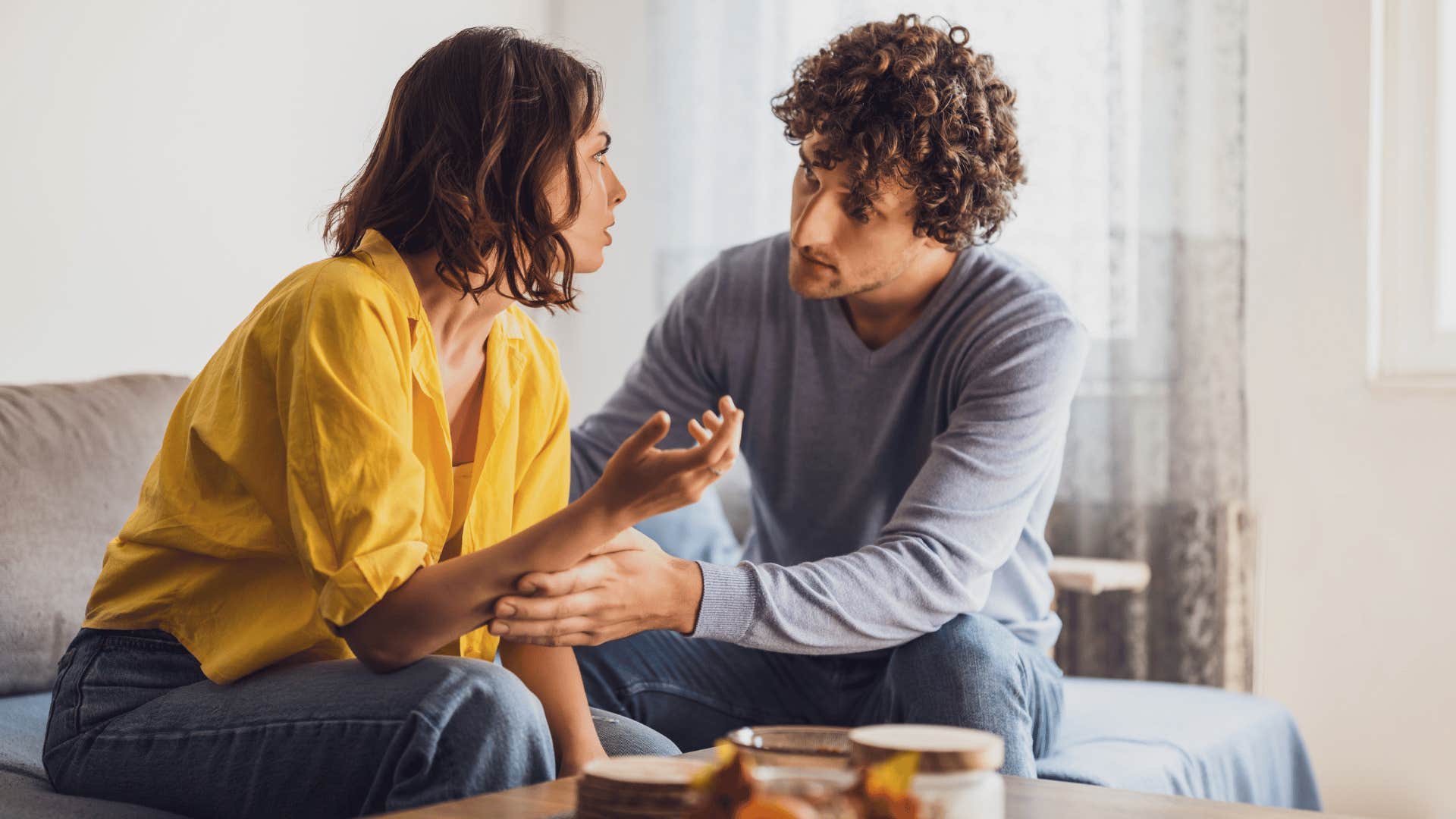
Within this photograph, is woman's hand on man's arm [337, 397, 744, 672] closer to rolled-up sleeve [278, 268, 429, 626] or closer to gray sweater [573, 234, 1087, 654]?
rolled-up sleeve [278, 268, 429, 626]

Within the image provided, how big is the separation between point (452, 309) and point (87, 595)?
31.2 inches

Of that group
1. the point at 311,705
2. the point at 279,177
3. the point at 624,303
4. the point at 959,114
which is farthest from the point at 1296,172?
the point at 311,705

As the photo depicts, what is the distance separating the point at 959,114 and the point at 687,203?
1.52 m

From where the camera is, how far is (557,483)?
1.50m

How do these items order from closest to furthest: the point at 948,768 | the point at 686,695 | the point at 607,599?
the point at 948,768, the point at 607,599, the point at 686,695

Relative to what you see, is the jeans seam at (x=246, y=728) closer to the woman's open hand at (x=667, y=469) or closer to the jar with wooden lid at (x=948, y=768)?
the woman's open hand at (x=667, y=469)

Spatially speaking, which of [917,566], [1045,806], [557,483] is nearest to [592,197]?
[557,483]

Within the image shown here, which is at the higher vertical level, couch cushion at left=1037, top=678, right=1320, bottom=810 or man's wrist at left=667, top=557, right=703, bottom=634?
man's wrist at left=667, top=557, right=703, bottom=634

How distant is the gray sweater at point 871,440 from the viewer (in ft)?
4.87

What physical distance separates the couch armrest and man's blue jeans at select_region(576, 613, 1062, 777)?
0.73m

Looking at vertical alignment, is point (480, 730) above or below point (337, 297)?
below

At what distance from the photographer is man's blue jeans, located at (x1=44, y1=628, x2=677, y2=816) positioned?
1100 mm

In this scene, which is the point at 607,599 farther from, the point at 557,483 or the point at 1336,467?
the point at 1336,467

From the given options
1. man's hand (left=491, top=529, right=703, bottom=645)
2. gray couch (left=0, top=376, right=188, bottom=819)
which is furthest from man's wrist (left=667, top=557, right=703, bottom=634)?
gray couch (left=0, top=376, right=188, bottom=819)
